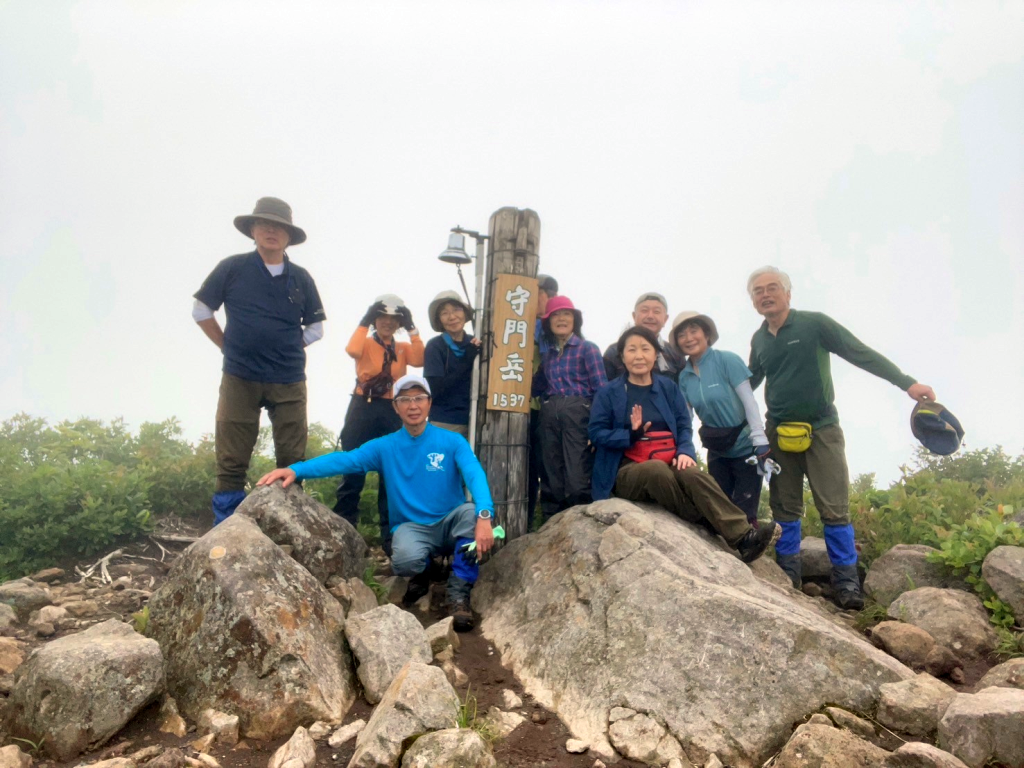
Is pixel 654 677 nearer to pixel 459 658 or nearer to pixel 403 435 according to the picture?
pixel 459 658

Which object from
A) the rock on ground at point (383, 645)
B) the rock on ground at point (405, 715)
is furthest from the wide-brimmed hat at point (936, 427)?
the rock on ground at point (405, 715)

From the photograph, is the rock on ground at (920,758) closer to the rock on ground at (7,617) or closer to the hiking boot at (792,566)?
the hiking boot at (792,566)

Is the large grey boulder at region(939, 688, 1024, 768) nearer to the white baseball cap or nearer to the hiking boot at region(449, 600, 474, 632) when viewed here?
the hiking boot at region(449, 600, 474, 632)

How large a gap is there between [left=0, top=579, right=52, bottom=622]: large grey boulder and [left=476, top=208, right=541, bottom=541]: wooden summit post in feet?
13.0

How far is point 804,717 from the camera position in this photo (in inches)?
157

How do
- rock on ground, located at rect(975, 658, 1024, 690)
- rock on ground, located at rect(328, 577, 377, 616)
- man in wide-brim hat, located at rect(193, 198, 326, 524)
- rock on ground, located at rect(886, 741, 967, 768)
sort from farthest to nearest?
man in wide-brim hat, located at rect(193, 198, 326, 524) < rock on ground, located at rect(328, 577, 377, 616) < rock on ground, located at rect(975, 658, 1024, 690) < rock on ground, located at rect(886, 741, 967, 768)

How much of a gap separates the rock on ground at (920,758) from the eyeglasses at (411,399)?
4141 mm

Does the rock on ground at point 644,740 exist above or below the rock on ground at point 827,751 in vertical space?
below

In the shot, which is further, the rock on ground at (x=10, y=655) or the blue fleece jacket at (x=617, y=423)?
the blue fleece jacket at (x=617, y=423)

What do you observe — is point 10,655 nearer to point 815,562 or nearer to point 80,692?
point 80,692

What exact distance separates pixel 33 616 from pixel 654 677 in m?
4.85

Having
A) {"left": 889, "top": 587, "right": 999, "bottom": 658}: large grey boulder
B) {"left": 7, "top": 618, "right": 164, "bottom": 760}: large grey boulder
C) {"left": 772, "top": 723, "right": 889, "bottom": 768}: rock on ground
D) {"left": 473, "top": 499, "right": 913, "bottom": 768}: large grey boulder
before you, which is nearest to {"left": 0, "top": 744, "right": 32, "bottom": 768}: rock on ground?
{"left": 7, "top": 618, "right": 164, "bottom": 760}: large grey boulder

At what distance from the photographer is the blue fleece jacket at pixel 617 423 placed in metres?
6.35

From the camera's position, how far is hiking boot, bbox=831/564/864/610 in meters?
6.53
